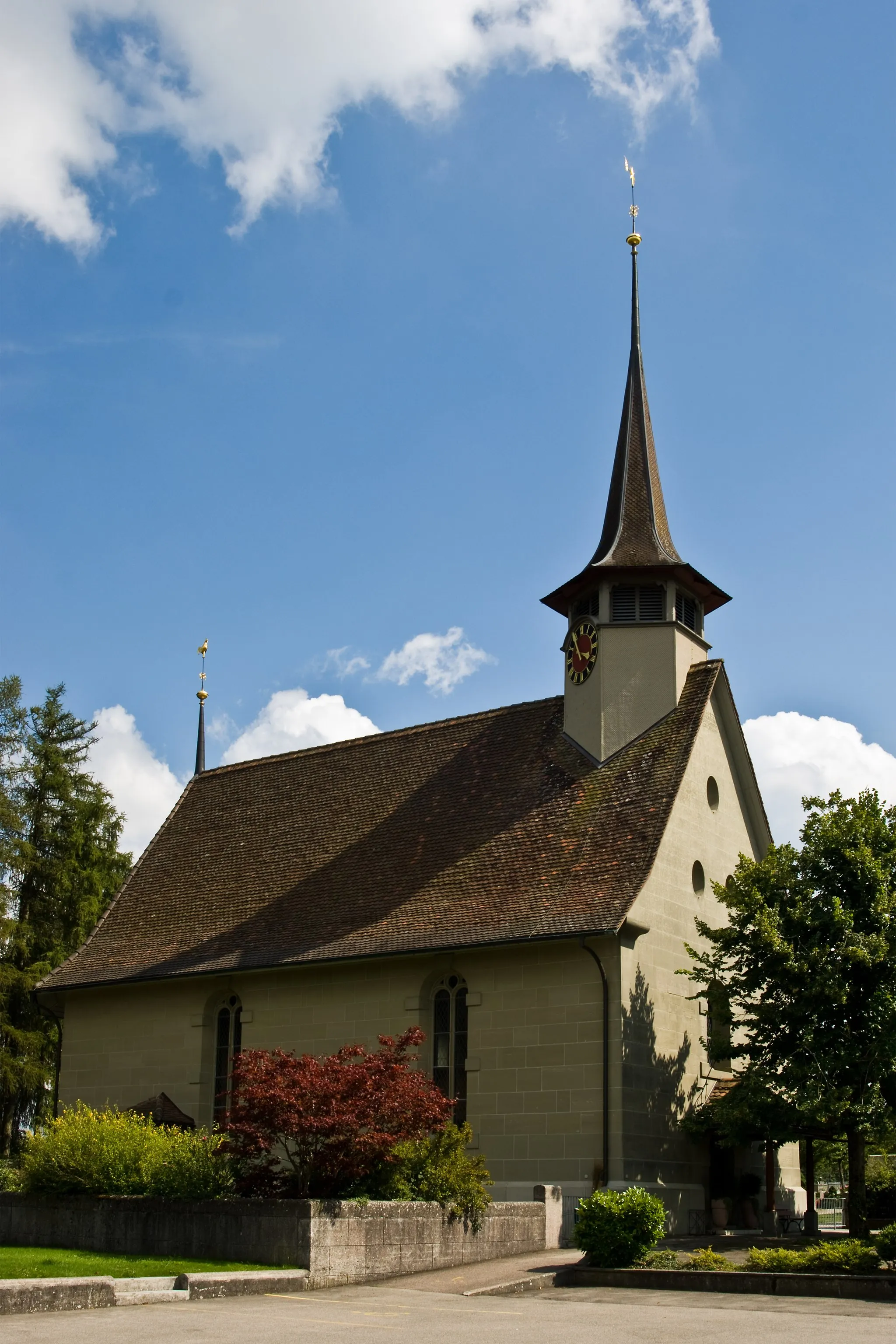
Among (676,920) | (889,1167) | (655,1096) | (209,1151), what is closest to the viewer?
(209,1151)

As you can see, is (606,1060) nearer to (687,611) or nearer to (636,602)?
(636,602)

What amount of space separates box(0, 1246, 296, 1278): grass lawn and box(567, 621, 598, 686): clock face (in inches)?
593

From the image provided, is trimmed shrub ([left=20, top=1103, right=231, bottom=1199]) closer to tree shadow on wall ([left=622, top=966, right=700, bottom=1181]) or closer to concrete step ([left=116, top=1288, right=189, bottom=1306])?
concrete step ([left=116, top=1288, right=189, bottom=1306])

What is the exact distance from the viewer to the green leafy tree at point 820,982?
21.2 m

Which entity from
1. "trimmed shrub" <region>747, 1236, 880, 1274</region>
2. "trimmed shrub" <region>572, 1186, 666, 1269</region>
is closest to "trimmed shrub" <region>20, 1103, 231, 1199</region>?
"trimmed shrub" <region>572, 1186, 666, 1269</region>

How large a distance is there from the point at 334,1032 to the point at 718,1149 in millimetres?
7676

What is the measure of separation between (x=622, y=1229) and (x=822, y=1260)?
2529 mm

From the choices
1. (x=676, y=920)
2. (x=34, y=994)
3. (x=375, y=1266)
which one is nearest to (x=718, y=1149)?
(x=676, y=920)

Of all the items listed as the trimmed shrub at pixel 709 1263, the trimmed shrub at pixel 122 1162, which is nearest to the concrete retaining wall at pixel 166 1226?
the trimmed shrub at pixel 122 1162

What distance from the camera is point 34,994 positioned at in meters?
31.8

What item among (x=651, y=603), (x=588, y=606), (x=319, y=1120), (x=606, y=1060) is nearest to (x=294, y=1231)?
(x=319, y=1120)

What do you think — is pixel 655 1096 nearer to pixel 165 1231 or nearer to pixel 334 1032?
pixel 334 1032

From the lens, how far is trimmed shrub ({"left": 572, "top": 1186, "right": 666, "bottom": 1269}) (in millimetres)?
17297

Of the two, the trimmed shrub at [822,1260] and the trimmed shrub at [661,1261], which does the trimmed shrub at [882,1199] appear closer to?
the trimmed shrub at [661,1261]
